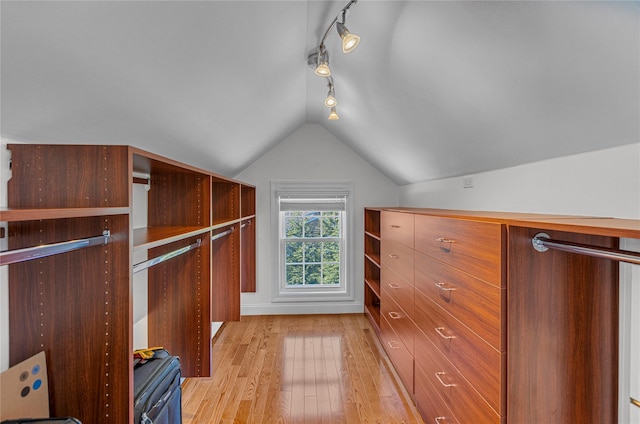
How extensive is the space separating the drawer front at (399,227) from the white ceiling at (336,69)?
1.94 ft

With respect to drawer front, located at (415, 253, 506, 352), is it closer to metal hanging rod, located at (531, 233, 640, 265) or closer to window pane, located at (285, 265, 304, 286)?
metal hanging rod, located at (531, 233, 640, 265)

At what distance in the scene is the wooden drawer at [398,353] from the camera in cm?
210

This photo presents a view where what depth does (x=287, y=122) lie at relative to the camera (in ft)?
10.7

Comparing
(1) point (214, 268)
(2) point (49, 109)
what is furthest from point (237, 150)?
(2) point (49, 109)

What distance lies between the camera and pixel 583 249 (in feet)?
3.17

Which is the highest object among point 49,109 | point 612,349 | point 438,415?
point 49,109

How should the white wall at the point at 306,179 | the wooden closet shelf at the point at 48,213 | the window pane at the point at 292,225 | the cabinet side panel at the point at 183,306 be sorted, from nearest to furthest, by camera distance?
the wooden closet shelf at the point at 48,213, the cabinet side panel at the point at 183,306, the white wall at the point at 306,179, the window pane at the point at 292,225

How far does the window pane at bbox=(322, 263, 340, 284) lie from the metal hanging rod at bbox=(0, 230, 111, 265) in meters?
3.25

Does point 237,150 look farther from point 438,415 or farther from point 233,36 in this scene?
point 438,415

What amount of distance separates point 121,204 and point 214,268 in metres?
1.89

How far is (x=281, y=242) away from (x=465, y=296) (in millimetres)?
2849

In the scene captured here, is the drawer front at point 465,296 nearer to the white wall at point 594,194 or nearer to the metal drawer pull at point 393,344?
the white wall at point 594,194

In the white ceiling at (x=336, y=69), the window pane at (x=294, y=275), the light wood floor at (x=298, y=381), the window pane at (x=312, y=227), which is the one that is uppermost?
the white ceiling at (x=336, y=69)

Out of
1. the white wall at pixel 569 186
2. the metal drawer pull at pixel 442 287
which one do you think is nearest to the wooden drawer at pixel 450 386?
the metal drawer pull at pixel 442 287
